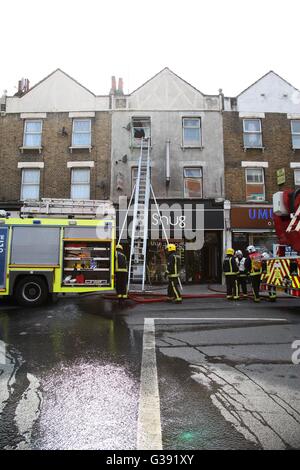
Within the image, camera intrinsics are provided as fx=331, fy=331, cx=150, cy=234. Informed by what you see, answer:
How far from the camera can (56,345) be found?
17.7 feet

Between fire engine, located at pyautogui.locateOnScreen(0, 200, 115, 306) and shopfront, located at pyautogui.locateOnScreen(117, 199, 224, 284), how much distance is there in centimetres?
617

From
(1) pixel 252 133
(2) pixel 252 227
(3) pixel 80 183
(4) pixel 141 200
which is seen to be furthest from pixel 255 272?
(3) pixel 80 183

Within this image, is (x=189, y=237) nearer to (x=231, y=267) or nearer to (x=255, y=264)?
(x=231, y=267)

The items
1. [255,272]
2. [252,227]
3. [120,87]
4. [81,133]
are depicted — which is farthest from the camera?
[120,87]

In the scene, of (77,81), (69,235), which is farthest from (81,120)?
(69,235)

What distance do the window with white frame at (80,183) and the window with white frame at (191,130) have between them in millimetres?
5465

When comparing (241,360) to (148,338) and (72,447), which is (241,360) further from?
(72,447)

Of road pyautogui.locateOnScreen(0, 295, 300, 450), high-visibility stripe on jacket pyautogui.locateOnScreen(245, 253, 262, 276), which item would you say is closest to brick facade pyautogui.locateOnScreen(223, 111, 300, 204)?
high-visibility stripe on jacket pyautogui.locateOnScreen(245, 253, 262, 276)

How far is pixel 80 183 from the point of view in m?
17.1

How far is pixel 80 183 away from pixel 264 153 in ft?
32.0

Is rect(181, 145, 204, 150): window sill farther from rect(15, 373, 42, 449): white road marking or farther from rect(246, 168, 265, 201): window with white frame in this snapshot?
rect(15, 373, 42, 449): white road marking

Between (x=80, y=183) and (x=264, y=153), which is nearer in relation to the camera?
(x=80, y=183)

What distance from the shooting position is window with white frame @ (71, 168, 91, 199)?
670 inches
